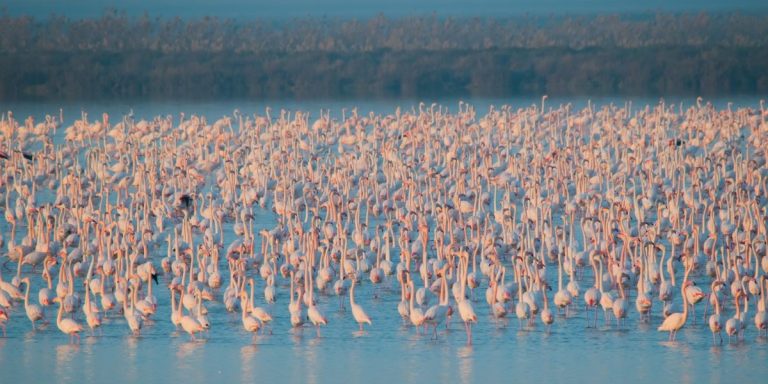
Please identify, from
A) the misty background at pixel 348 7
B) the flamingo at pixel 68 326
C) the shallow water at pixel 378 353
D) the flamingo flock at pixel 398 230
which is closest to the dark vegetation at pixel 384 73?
the flamingo flock at pixel 398 230

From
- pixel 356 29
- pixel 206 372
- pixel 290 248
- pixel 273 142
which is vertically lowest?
pixel 206 372

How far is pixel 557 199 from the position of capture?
1656cm

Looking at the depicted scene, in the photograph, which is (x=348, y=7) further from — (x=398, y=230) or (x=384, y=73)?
(x=398, y=230)

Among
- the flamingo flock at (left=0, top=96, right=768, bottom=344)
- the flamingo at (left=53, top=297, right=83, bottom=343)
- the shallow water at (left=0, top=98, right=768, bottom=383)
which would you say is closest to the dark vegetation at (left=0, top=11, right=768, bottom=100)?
the flamingo flock at (left=0, top=96, right=768, bottom=344)

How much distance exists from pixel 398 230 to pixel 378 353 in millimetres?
4538

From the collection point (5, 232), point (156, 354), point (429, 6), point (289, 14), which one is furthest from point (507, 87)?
point (429, 6)

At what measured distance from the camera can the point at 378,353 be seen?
1073 centimetres

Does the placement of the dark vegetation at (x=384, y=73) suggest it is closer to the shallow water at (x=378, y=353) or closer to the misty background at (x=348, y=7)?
the shallow water at (x=378, y=353)

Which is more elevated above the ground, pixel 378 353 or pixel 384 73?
pixel 384 73

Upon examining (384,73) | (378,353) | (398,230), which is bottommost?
(378,353)

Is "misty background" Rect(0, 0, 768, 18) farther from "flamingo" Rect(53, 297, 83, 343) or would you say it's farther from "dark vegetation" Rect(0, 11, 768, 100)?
"flamingo" Rect(53, 297, 83, 343)

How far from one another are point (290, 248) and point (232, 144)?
10.8 metres

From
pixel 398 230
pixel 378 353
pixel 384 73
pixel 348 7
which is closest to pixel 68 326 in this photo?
pixel 378 353

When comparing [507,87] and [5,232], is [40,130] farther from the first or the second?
[507,87]
